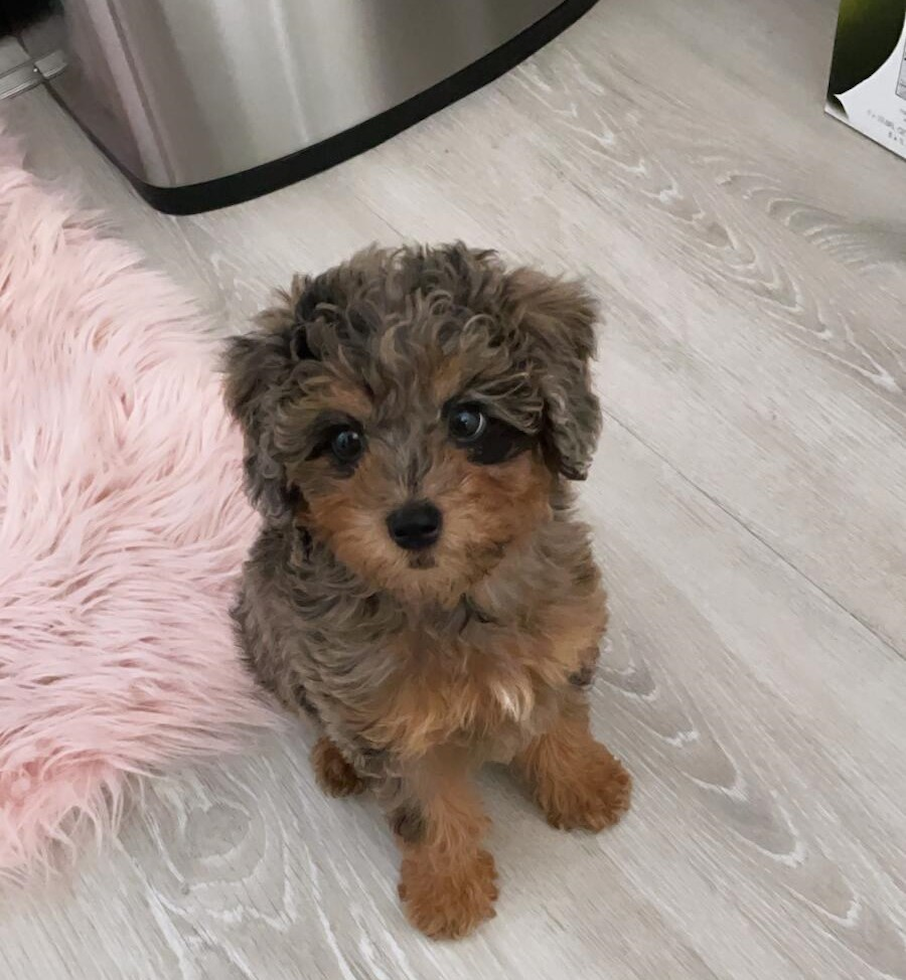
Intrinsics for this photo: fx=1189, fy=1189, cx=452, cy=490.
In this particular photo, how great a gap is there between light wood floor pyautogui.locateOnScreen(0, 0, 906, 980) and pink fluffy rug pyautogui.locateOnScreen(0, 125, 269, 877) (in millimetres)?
75

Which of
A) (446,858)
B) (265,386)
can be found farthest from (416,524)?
(446,858)

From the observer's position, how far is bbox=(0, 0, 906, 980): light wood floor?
135 centimetres

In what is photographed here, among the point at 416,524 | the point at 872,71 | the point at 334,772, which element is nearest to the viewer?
the point at 416,524

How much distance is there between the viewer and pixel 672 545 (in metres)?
1.61

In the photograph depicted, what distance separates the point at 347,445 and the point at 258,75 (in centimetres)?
123

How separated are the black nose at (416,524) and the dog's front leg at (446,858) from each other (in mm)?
351

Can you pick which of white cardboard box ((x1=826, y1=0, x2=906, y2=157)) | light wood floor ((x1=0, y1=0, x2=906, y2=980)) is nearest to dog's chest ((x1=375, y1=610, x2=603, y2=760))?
light wood floor ((x1=0, y1=0, x2=906, y2=980))

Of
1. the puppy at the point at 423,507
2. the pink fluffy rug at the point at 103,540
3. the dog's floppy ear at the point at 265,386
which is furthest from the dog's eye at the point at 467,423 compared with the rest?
the pink fluffy rug at the point at 103,540

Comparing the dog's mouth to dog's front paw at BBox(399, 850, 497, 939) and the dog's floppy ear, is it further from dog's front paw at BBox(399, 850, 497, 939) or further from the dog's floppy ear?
dog's front paw at BBox(399, 850, 497, 939)

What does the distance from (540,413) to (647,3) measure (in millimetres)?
1621

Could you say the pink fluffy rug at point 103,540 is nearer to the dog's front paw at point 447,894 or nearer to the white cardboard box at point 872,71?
the dog's front paw at point 447,894

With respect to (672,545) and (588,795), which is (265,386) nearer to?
(588,795)

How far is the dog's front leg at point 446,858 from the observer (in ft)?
4.02

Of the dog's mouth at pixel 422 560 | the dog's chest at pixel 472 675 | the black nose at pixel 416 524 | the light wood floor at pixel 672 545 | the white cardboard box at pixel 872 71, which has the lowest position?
the light wood floor at pixel 672 545
